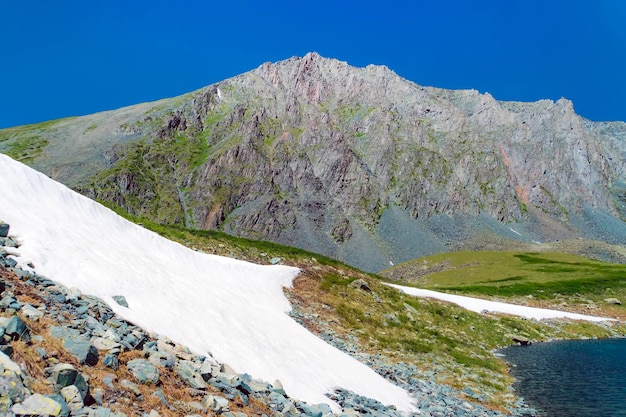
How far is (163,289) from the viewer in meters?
18.0

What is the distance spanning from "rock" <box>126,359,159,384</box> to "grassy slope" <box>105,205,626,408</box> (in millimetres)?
19513

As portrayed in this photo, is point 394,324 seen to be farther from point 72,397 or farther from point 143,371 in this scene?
point 72,397

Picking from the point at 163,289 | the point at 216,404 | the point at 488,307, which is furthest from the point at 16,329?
the point at 488,307

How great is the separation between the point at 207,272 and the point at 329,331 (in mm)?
10120

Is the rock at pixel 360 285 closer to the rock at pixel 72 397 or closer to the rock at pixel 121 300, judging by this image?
the rock at pixel 121 300

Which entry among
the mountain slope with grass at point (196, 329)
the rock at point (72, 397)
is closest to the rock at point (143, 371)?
the mountain slope with grass at point (196, 329)

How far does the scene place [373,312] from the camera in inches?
1591

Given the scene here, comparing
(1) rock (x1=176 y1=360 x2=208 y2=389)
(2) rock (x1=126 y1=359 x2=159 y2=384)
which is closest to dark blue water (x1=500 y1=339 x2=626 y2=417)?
(1) rock (x1=176 y1=360 x2=208 y2=389)

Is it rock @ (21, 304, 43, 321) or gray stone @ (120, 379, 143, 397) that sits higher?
rock @ (21, 304, 43, 321)

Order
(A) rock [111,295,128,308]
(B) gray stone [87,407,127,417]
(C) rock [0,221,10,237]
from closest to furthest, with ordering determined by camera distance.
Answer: (B) gray stone [87,407,127,417]
(A) rock [111,295,128,308]
(C) rock [0,221,10,237]

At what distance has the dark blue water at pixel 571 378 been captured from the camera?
2681 centimetres

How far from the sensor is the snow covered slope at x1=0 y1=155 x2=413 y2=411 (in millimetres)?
15516

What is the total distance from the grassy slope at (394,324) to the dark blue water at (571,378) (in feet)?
6.17

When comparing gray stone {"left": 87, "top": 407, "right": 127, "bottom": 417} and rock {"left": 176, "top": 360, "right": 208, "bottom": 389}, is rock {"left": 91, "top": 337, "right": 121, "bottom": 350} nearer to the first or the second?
rock {"left": 176, "top": 360, "right": 208, "bottom": 389}
